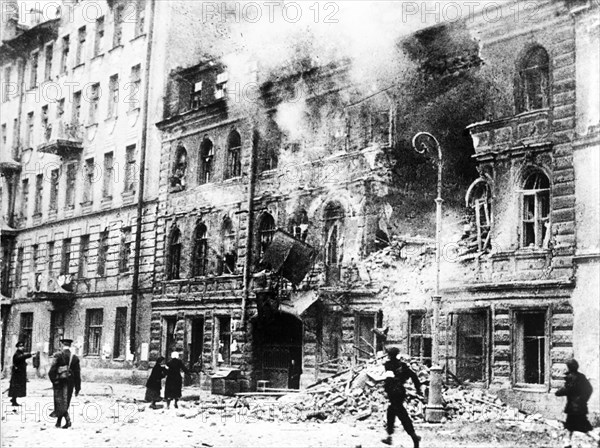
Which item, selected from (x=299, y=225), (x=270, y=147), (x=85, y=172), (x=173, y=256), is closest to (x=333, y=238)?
(x=299, y=225)

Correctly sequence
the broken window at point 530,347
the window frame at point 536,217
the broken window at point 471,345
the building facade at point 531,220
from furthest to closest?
the broken window at point 471,345 < the window frame at point 536,217 < the broken window at point 530,347 < the building facade at point 531,220

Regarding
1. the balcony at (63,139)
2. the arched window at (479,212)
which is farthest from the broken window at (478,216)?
the balcony at (63,139)

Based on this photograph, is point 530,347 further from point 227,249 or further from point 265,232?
point 227,249

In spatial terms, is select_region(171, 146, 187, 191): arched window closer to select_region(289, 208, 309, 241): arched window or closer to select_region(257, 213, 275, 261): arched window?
Answer: select_region(257, 213, 275, 261): arched window

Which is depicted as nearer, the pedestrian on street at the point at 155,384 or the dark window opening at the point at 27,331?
the pedestrian on street at the point at 155,384

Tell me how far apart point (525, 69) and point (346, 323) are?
20.5ft

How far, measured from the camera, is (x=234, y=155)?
19.0 m

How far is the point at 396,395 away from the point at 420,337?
4388mm

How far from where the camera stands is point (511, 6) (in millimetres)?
14117

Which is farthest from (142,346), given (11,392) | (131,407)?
(11,392)

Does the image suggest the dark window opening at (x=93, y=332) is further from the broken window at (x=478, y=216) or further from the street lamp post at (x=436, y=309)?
the broken window at (x=478, y=216)

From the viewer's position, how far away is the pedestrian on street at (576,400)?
10.4 m

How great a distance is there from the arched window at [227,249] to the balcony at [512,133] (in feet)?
20.5

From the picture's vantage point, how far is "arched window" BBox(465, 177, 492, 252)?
14.7m
